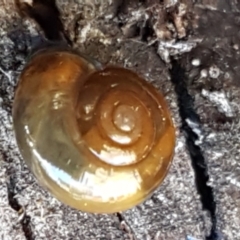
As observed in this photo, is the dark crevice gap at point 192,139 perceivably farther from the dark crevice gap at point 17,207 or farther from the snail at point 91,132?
the dark crevice gap at point 17,207

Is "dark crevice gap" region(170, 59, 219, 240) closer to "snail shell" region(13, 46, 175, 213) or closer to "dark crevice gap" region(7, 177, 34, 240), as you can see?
"snail shell" region(13, 46, 175, 213)

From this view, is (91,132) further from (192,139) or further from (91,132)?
(192,139)

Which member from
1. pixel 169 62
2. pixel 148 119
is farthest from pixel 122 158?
pixel 169 62

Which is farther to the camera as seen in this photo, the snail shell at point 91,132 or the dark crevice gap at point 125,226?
the dark crevice gap at point 125,226

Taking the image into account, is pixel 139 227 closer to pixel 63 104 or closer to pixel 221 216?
pixel 221 216

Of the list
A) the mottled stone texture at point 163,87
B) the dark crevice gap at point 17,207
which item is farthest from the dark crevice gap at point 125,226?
the dark crevice gap at point 17,207

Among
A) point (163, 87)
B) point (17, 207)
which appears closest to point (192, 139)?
point (163, 87)

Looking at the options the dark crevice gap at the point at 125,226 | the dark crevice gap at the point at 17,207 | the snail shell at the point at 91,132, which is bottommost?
the dark crevice gap at the point at 125,226
